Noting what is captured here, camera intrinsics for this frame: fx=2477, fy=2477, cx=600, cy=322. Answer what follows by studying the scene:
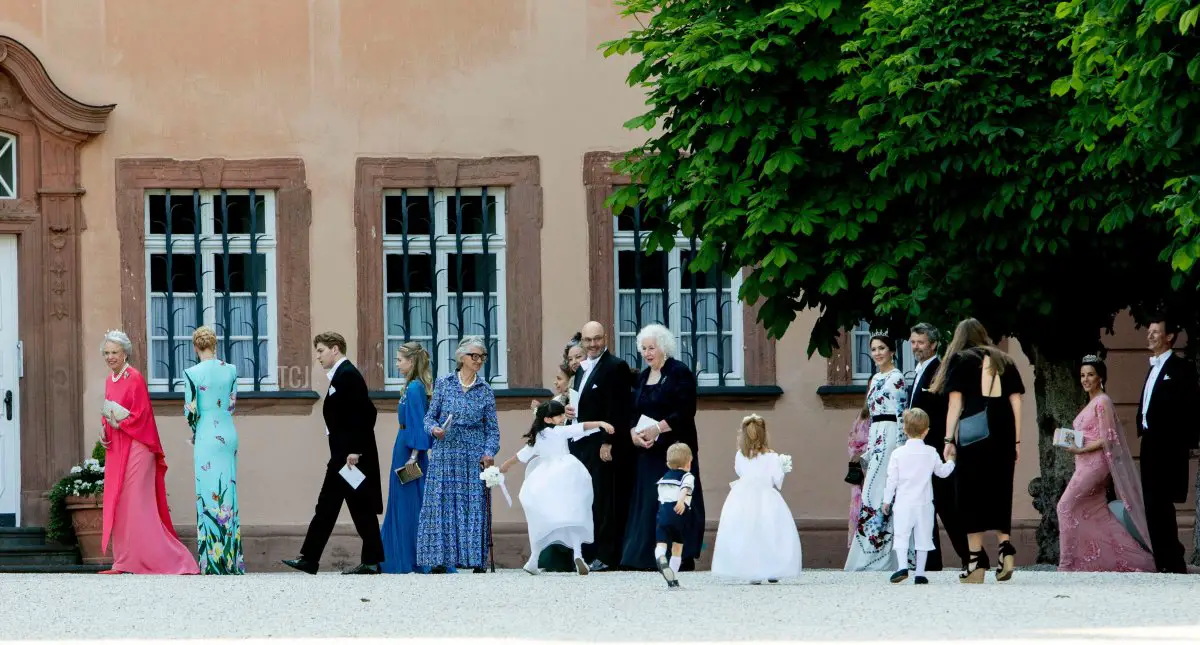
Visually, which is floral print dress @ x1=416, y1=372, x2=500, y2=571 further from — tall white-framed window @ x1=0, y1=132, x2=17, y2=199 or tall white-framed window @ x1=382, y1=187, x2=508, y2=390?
tall white-framed window @ x1=0, y1=132, x2=17, y2=199

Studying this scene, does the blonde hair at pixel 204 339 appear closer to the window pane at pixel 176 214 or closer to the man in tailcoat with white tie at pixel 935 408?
the window pane at pixel 176 214

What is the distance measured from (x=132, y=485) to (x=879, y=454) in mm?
5008

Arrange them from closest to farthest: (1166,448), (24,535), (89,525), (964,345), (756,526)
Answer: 1. (964,345)
2. (756,526)
3. (1166,448)
4. (89,525)
5. (24,535)

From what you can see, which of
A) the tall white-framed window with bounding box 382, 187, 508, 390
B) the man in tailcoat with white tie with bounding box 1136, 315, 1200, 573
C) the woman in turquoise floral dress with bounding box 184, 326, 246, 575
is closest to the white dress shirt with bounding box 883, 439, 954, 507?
the man in tailcoat with white tie with bounding box 1136, 315, 1200, 573

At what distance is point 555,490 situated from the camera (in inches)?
612

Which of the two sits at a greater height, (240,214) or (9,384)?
(240,214)

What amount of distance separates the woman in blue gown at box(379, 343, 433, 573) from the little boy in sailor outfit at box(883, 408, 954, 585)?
368cm

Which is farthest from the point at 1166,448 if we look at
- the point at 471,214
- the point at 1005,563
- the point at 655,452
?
the point at 471,214

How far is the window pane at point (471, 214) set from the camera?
2005 centimetres

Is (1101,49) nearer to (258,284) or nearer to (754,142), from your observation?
(754,142)

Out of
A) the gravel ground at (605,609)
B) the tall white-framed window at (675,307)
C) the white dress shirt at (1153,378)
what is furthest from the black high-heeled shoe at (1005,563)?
the tall white-framed window at (675,307)

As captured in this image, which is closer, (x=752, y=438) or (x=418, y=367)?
(x=752, y=438)

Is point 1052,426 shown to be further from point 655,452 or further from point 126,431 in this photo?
point 126,431

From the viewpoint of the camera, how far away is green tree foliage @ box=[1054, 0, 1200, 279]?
13688 mm
